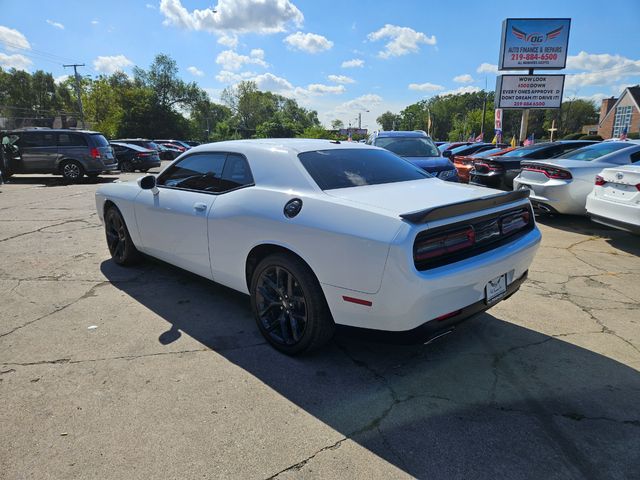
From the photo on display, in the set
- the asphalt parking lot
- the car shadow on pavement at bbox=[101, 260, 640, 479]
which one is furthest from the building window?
the car shadow on pavement at bbox=[101, 260, 640, 479]

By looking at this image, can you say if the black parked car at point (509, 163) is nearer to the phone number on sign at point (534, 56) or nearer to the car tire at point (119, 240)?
the car tire at point (119, 240)

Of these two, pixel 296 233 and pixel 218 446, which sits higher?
pixel 296 233

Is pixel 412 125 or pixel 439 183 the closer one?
pixel 439 183

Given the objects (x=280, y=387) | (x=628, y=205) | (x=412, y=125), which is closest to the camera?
(x=280, y=387)

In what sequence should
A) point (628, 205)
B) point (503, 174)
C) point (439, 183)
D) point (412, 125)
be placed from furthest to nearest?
point (412, 125) → point (503, 174) → point (628, 205) → point (439, 183)

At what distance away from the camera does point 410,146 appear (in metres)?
9.34

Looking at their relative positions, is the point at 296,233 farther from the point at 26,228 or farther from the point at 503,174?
the point at 503,174

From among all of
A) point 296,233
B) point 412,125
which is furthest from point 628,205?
point 412,125

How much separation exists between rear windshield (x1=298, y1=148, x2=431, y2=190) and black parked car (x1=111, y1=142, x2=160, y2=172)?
18.1m

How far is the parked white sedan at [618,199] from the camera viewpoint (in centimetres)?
535

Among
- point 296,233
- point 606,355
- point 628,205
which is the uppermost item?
point 296,233

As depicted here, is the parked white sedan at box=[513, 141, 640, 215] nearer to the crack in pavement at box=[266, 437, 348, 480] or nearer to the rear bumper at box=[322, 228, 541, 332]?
the rear bumper at box=[322, 228, 541, 332]

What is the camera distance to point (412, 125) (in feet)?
446

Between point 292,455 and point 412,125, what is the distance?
5613 inches
